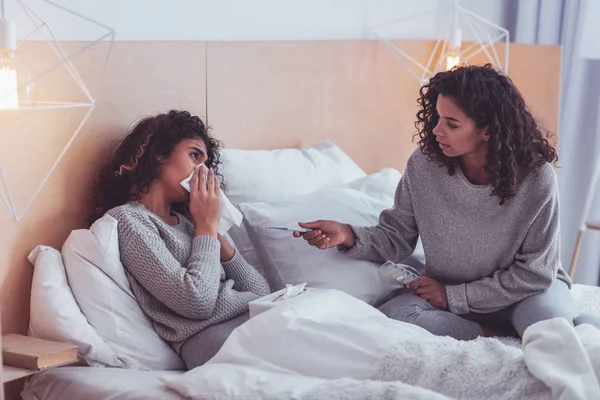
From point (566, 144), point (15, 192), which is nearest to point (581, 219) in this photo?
point (566, 144)

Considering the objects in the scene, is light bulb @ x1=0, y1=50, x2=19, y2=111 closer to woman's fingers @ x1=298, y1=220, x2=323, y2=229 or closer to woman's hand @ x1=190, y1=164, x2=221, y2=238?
woman's hand @ x1=190, y1=164, x2=221, y2=238

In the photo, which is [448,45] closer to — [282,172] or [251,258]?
[282,172]

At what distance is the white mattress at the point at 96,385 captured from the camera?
1526mm

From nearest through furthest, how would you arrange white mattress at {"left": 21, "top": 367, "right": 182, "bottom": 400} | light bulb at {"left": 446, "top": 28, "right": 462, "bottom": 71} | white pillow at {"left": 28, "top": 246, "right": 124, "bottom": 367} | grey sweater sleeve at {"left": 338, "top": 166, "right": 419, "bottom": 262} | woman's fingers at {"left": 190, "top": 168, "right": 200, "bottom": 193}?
white mattress at {"left": 21, "top": 367, "right": 182, "bottom": 400} → white pillow at {"left": 28, "top": 246, "right": 124, "bottom": 367} → woman's fingers at {"left": 190, "top": 168, "right": 200, "bottom": 193} → grey sweater sleeve at {"left": 338, "top": 166, "right": 419, "bottom": 262} → light bulb at {"left": 446, "top": 28, "right": 462, "bottom": 71}

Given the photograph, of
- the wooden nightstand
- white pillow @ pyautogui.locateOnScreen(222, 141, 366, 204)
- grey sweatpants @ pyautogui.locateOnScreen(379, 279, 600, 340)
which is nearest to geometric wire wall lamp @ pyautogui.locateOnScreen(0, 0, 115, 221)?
the wooden nightstand

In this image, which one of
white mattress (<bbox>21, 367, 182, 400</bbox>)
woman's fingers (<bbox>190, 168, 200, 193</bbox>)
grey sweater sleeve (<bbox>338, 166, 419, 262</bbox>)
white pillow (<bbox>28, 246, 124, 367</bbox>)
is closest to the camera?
white mattress (<bbox>21, 367, 182, 400</bbox>)

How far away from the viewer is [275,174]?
7.45 ft

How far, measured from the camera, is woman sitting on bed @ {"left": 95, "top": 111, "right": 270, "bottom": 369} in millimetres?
1759

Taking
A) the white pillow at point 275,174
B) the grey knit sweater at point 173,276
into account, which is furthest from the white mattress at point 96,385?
the white pillow at point 275,174

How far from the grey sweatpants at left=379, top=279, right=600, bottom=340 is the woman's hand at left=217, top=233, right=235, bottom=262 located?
1.29 feet

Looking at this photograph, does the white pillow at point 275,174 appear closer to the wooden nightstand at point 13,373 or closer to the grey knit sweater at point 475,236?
the grey knit sweater at point 475,236

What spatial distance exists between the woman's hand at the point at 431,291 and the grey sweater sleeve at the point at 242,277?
1.23 ft

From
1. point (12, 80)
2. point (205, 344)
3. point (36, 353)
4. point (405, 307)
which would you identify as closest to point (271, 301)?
point (205, 344)

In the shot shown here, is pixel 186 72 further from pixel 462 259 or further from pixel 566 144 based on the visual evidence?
pixel 566 144
